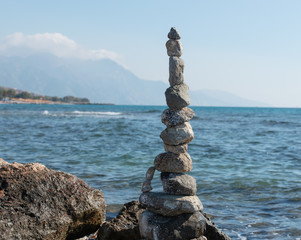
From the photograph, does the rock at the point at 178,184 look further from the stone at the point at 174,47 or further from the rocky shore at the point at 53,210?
the stone at the point at 174,47

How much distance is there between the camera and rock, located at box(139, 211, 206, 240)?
634cm

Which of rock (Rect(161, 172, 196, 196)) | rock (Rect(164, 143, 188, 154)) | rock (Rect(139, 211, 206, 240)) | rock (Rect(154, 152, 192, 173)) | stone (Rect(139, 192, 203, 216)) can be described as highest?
rock (Rect(164, 143, 188, 154))

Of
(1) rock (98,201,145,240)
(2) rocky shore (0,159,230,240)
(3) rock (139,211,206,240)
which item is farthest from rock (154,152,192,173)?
(1) rock (98,201,145,240)

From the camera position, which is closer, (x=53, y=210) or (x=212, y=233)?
(x=53, y=210)

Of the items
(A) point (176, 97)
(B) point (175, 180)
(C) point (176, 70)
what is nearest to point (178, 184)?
(B) point (175, 180)

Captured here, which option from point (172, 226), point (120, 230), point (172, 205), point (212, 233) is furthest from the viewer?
point (120, 230)

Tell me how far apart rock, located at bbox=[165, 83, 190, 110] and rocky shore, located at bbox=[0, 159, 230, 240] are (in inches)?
79.8

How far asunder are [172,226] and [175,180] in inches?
31.4

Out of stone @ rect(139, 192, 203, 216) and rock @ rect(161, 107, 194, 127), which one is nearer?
stone @ rect(139, 192, 203, 216)

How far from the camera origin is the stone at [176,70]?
6848 millimetres

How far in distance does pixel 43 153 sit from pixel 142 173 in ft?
22.6

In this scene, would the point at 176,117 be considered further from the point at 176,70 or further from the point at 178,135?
the point at 176,70

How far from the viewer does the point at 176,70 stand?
271 inches

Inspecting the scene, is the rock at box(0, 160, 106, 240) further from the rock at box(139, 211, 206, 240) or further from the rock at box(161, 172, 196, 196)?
the rock at box(161, 172, 196, 196)
